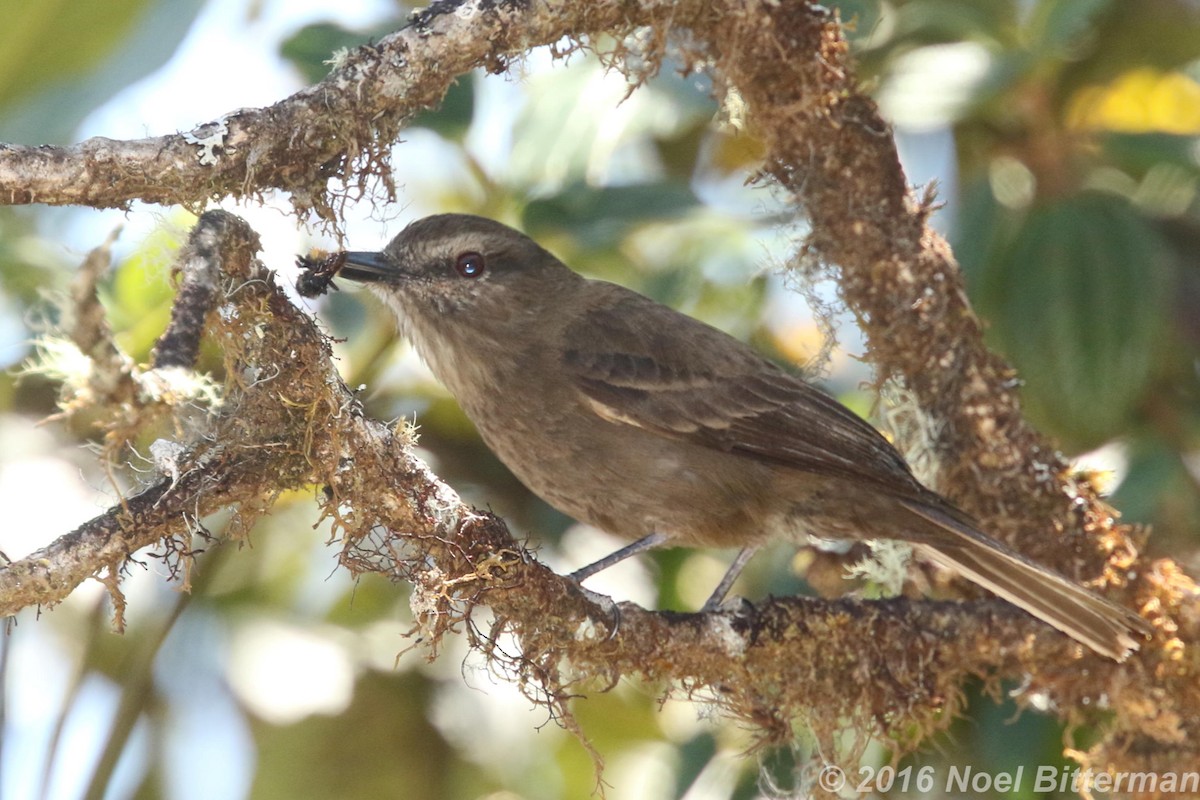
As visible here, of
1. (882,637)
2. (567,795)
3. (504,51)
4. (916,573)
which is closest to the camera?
(504,51)

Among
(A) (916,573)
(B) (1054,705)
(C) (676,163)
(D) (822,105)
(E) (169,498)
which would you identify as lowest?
(E) (169,498)

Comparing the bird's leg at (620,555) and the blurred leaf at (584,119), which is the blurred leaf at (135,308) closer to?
the blurred leaf at (584,119)

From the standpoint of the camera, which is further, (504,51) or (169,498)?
(504,51)

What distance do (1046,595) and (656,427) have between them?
1.36m

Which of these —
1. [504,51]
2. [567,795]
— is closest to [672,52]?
[504,51]

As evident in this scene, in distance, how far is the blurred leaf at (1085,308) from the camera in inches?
184

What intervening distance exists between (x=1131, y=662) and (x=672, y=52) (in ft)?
8.16

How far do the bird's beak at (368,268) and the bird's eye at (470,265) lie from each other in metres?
0.29

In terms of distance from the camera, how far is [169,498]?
296 cm

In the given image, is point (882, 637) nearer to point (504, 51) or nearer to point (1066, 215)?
point (1066, 215)

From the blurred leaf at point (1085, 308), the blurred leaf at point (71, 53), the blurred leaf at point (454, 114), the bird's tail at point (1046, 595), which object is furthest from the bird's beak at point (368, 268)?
the blurred leaf at point (1085, 308)

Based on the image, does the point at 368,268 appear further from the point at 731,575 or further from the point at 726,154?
the point at 726,154

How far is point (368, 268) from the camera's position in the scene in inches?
172

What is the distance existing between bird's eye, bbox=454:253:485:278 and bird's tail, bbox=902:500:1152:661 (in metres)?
1.74
